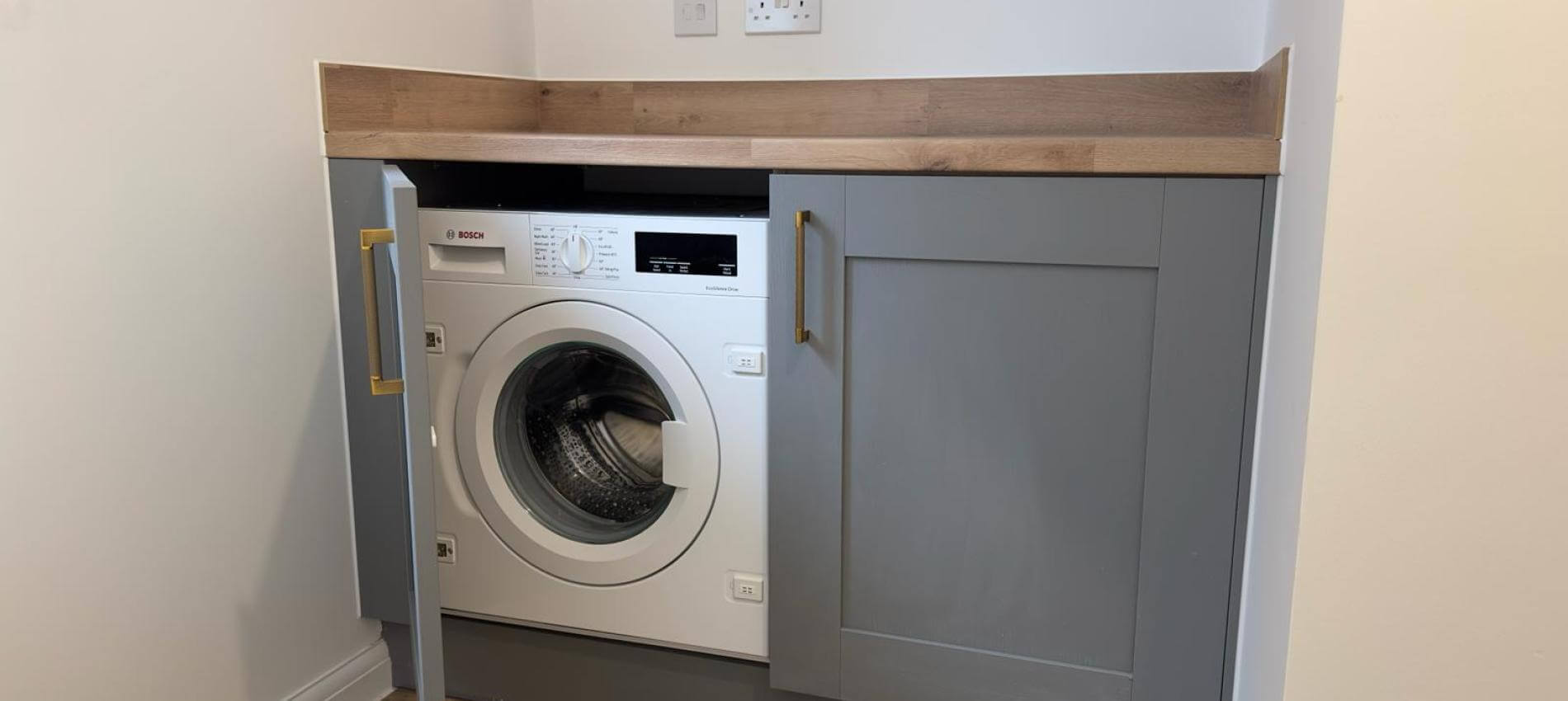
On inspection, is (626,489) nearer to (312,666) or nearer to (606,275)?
(606,275)

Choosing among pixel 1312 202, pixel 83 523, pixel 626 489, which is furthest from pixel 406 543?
pixel 1312 202

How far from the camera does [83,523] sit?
1.32 m

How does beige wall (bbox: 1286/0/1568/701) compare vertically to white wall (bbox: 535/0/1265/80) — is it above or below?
below

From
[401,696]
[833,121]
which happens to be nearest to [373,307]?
[401,696]

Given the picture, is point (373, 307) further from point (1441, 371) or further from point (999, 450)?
point (1441, 371)

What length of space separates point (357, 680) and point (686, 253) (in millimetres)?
863

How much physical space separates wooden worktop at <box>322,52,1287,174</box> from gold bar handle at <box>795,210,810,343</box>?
0.07 m

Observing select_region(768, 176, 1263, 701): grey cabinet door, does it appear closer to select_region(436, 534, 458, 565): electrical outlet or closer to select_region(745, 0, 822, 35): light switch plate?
select_region(436, 534, 458, 565): electrical outlet

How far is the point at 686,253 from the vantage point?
1518 millimetres

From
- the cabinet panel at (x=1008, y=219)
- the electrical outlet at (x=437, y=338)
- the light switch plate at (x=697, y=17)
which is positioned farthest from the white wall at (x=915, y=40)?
the electrical outlet at (x=437, y=338)

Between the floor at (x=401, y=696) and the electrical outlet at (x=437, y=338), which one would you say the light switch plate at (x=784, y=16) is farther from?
the floor at (x=401, y=696)

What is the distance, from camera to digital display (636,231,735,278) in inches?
59.1

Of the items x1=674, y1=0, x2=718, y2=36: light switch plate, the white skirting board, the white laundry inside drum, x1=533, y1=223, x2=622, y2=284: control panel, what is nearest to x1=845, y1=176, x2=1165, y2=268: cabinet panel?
x1=533, y1=223, x2=622, y2=284: control panel

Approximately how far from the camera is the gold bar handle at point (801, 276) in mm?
1422
